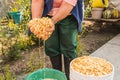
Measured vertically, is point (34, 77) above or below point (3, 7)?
below

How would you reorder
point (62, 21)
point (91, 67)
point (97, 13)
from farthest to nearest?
point (97, 13)
point (62, 21)
point (91, 67)

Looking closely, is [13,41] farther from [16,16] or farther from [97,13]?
[97,13]

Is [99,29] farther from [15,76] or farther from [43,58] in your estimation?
[15,76]

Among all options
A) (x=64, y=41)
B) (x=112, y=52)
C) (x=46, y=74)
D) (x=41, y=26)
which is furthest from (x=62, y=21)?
(x=112, y=52)

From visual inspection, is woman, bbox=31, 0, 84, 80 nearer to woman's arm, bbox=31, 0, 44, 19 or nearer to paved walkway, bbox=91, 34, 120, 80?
woman's arm, bbox=31, 0, 44, 19

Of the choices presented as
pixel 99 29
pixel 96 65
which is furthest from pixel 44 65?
pixel 99 29

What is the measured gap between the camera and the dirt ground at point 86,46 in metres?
3.82

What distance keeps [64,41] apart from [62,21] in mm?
242

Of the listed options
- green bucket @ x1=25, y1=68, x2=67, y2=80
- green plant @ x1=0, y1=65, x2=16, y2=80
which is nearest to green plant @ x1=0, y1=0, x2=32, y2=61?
green plant @ x1=0, y1=65, x2=16, y2=80

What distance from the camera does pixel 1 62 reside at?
394 centimetres

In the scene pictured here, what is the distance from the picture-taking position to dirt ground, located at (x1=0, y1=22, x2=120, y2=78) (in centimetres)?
382

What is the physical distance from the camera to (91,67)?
8.11 ft

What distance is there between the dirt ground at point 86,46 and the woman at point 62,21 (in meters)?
0.73

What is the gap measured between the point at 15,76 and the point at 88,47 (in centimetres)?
155
